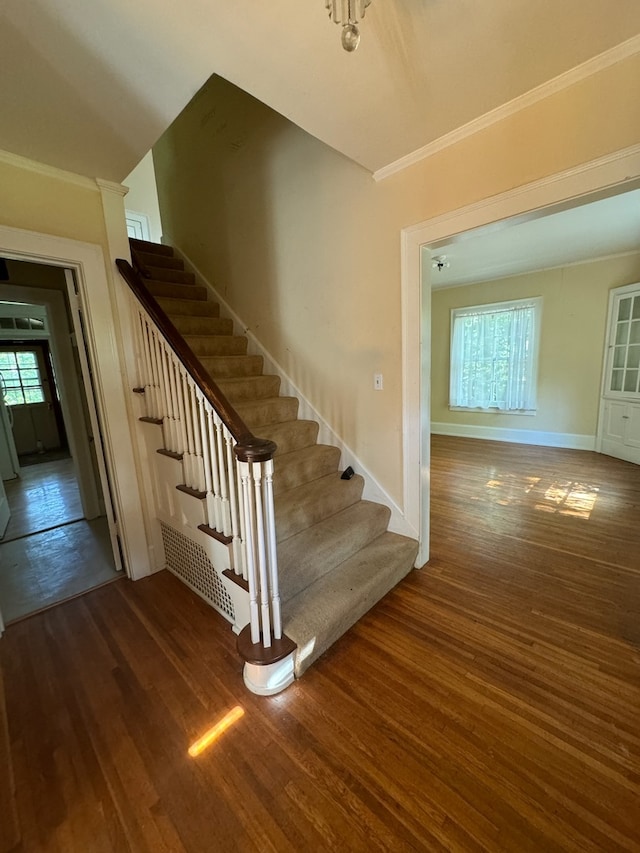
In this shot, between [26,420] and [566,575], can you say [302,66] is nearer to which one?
[566,575]

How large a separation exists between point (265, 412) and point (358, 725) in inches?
76.3

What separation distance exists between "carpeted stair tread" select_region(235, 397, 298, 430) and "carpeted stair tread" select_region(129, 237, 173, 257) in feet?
7.83

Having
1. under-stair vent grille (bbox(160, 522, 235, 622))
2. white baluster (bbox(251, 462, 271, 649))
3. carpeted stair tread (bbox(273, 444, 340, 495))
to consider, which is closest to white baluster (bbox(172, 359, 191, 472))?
under-stair vent grille (bbox(160, 522, 235, 622))

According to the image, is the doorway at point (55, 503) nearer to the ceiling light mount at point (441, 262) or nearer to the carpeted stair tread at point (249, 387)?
the carpeted stair tread at point (249, 387)

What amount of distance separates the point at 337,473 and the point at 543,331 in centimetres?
446

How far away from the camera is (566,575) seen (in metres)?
2.20

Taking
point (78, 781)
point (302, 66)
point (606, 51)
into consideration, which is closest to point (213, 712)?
point (78, 781)

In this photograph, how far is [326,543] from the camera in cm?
202

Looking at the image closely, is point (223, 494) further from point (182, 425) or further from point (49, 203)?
point (49, 203)

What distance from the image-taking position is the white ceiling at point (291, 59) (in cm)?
111

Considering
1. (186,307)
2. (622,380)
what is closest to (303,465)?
(186,307)

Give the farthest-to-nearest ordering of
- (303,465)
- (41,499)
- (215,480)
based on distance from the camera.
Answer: (41,499) < (303,465) < (215,480)

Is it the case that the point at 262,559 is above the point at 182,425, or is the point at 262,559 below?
below

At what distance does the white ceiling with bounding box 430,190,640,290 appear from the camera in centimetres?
303
